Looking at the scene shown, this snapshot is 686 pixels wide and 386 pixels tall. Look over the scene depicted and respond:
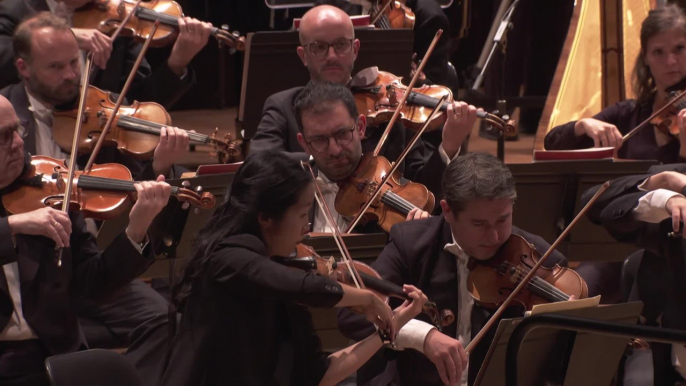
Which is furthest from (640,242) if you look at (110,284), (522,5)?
(522,5)

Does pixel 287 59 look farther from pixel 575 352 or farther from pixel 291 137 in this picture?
pixel 575 352

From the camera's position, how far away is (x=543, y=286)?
1930mm

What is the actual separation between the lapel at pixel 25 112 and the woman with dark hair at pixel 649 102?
1497 millimetres

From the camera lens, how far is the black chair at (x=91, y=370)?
4.95 feet

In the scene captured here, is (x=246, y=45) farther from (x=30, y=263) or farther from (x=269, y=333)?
(x=269, y=333)

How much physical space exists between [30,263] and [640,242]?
1.33 metres

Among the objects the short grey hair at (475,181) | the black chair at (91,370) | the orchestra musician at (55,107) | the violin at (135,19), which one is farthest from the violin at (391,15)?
the black chair at (91,370)

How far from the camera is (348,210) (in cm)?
251

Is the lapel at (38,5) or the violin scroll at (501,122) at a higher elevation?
the lapel at (38,5)

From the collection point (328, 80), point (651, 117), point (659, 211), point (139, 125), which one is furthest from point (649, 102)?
point (139, 125)

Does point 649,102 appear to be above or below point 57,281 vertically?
above

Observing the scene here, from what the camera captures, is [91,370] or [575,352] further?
[575,352]

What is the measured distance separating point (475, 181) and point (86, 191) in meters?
0.95

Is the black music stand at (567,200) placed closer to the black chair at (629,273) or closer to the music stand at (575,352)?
the black chair at (629,273)
